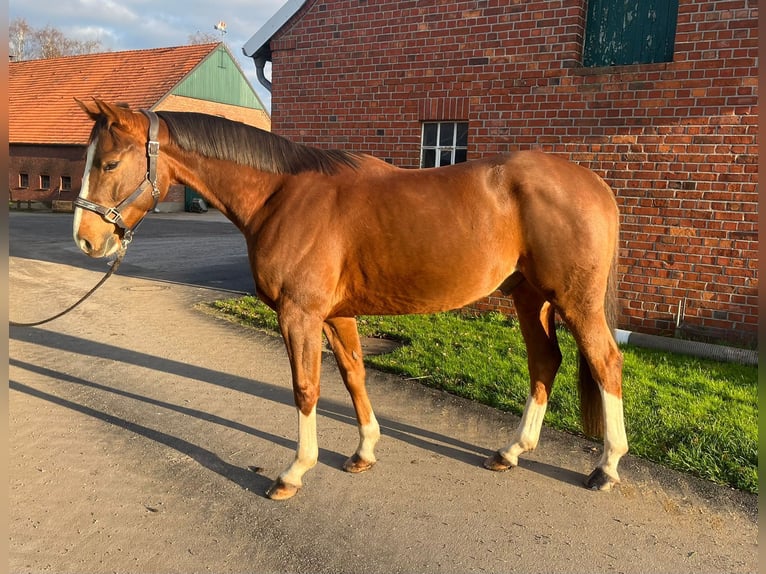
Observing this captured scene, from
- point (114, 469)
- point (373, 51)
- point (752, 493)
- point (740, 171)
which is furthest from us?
point (373, 51)

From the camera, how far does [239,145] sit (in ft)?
10.5

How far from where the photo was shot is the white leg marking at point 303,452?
3.23m

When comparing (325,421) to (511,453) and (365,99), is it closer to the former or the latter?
(511,453)

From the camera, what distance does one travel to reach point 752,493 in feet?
10.4

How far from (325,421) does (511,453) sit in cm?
142

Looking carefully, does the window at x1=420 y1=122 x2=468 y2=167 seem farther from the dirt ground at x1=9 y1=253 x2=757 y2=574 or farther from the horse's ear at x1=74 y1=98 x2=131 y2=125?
the horse's ear at x1=74 y1=98 x2=131 y2=125

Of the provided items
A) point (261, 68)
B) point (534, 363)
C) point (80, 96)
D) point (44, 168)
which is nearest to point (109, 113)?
point (534, 363)

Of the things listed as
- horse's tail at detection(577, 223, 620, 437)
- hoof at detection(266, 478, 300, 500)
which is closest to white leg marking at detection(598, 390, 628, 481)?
horse's tail at detection(577, 223, 620, 437)

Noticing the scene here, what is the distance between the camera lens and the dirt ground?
2654mm

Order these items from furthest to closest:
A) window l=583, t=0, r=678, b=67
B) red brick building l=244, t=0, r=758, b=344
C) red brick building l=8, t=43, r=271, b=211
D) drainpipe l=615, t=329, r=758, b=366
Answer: red brick building l=8, t=43, r=271, b=211 < window l=583, t=0, r=678, b=67 < red brick building l=244, t=0, r=758, b=344 < drainpipe l=615, t=329, r=758, b=366

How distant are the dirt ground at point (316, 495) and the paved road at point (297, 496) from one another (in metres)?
0.01

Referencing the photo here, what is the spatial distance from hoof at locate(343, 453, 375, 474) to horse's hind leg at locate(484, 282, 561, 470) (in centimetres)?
74

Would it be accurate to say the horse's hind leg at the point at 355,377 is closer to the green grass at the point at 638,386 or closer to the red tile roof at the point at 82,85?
A: the green grass at the point at 638,386

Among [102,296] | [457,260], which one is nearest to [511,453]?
[457,260]
